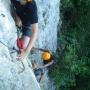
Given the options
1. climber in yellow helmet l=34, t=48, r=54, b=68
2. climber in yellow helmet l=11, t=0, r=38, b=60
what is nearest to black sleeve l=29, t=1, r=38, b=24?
climber in yellow helmet l=11, t=0, r=38, b=60

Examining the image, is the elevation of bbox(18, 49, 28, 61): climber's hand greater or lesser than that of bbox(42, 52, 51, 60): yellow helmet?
greater

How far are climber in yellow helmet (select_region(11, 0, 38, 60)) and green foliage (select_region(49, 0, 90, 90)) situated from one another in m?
1.98

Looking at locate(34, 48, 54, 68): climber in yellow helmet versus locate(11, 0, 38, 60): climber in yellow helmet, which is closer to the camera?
locate(11, 0, 38, 60): climber in yellow helmet

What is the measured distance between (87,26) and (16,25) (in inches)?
128

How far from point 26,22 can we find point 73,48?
2552 mm

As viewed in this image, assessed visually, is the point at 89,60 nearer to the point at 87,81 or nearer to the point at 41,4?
the point at 87,81

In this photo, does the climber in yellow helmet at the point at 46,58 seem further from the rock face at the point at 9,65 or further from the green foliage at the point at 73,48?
the rock face at the point at 9,65

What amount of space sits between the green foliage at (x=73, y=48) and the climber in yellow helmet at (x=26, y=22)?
78.1 inches

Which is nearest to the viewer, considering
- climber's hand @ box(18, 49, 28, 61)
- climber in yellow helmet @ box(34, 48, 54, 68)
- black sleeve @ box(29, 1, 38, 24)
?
climber's hand @ box(18, 49, 28, 61)

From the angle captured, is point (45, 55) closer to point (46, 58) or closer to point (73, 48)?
point (46, 58)

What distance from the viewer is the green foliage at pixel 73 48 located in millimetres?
6902

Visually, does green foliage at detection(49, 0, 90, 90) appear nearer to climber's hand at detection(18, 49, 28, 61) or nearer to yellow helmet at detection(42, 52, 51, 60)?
yellow helmet at detection(42, 52, 51, 60)

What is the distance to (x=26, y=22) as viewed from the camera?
15.8 ft

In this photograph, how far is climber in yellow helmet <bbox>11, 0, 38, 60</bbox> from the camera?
4590 mm
